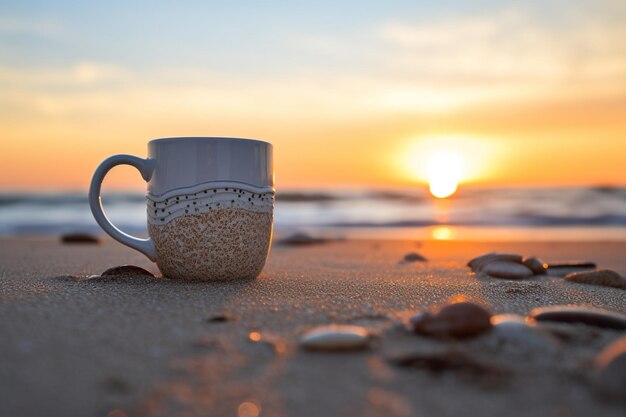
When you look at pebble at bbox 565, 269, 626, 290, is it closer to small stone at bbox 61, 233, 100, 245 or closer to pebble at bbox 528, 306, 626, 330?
pebble at bbox 528, 306, 626, 330

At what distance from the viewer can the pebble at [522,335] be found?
141 centimetres

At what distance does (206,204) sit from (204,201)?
0.05ft

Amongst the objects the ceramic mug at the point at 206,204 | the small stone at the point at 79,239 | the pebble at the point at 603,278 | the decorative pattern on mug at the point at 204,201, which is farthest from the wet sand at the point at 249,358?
the small stone at the point at 79,239

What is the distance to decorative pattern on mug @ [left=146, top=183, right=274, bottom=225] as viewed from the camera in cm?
231

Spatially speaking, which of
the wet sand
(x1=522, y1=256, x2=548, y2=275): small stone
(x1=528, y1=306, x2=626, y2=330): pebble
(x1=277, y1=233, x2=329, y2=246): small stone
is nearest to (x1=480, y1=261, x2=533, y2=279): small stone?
(x1=522, y1=256, x2=548, y2=275): small stone

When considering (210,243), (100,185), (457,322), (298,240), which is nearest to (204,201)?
(210,243)

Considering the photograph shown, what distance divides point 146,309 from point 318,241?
12.6 feet

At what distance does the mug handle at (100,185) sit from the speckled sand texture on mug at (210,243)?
0.10 metres

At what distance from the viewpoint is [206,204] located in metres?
2.31

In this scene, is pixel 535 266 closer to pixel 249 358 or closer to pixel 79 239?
pixel 249 358

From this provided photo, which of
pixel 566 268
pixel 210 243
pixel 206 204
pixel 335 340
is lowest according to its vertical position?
pixel 566 268

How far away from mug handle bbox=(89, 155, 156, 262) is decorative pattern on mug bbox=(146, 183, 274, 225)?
0.14m

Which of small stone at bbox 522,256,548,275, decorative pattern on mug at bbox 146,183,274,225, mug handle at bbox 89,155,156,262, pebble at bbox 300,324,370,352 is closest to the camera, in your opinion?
pebble at bbox 300,324,370,352

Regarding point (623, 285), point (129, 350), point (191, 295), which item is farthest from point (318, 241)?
point (129, 350)
